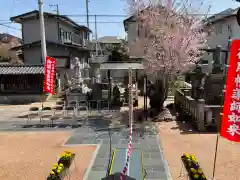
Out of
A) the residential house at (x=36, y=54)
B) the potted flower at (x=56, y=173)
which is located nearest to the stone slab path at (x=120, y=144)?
the potted flower at (x=56, y=173)

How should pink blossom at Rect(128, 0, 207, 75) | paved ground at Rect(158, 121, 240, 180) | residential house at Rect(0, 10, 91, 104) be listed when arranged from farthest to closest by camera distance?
residential house at Rect(0, 10, 91, 104)
pink blossom at Rect(128, 0, 207, 75)
paved ground at Rect(158, 121, 240, 180)

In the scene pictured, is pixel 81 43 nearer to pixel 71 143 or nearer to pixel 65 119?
pixel 65 119

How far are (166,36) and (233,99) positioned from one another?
6941mm

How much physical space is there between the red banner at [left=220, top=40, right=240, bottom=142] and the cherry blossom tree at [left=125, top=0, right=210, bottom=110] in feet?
21.3

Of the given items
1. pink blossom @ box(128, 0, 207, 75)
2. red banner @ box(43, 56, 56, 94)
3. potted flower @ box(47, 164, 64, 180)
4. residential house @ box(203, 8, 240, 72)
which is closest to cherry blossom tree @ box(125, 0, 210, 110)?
pink blossom @ box(128, 0, 207, 75)

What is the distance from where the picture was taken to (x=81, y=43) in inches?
1404

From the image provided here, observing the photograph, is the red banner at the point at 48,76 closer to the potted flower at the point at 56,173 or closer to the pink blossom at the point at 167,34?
the pink blossom at the point at 167,34

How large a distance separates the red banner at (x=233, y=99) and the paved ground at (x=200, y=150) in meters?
1.38

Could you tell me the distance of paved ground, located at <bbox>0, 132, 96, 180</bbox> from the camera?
258 inches

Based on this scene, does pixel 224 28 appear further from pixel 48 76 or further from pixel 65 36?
pixel 48 76

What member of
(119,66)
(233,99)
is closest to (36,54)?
(119,66)

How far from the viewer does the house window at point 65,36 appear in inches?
1067

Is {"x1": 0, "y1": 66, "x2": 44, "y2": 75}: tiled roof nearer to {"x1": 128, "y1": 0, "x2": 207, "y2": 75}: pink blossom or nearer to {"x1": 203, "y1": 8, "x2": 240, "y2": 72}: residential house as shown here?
{"x1": 128, "y1": 0, "x2": 207, "y2": 75}: pink blossom

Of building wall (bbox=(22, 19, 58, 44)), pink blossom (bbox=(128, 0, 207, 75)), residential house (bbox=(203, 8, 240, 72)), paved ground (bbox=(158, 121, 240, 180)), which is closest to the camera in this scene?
paved ground (bbox=(158, 121, 240, 180))
